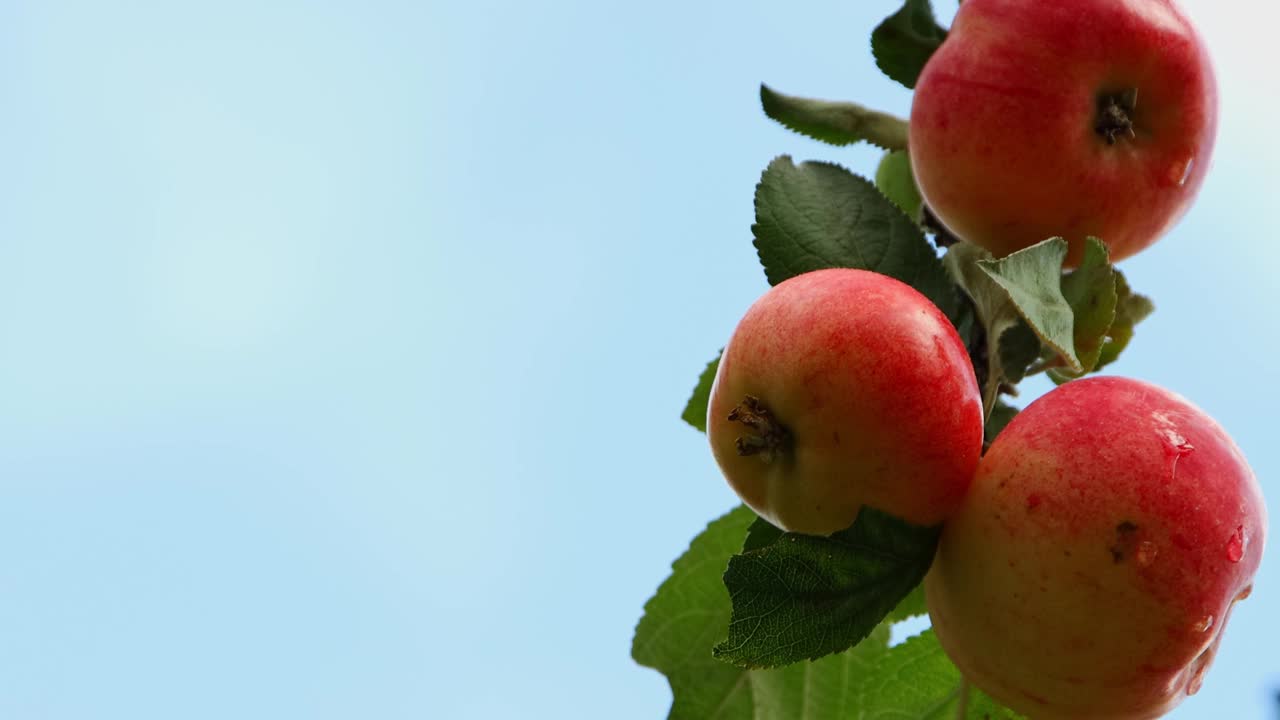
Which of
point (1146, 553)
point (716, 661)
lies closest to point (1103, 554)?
point (1146, 553)

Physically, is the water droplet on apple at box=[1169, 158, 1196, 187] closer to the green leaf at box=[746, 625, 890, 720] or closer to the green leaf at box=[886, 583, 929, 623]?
the green leaf at box=[886, 583, 929, 623]

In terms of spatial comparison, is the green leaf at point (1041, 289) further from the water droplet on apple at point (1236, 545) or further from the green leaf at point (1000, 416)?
the green leaf at point (1000, 416)

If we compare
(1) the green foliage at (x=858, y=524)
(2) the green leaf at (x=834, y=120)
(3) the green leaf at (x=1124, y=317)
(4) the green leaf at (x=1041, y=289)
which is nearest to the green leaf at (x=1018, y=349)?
(1) the green foliage at (x=858, y=524)

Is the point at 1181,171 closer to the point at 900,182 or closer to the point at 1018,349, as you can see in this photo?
the point at 1018,349

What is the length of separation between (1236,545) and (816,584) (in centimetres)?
36

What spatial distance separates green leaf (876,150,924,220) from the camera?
5.74ft

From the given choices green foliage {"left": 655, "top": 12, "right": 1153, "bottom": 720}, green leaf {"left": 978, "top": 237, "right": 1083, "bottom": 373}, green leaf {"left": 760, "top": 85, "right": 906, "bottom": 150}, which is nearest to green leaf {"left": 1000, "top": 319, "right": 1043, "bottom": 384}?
green foliage {"left": 655, "top": 12, "right": 1153, "bottom": 720}

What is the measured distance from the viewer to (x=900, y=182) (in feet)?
5.79

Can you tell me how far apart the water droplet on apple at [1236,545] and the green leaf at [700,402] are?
624 mm

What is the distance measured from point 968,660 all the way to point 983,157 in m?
0.53

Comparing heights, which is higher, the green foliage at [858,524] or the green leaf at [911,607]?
the green foliage at [858,524]

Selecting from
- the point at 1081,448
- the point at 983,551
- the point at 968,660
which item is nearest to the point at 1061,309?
the point at 1081,448

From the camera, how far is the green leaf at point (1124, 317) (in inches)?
57.6

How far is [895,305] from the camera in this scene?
1.12 meters
